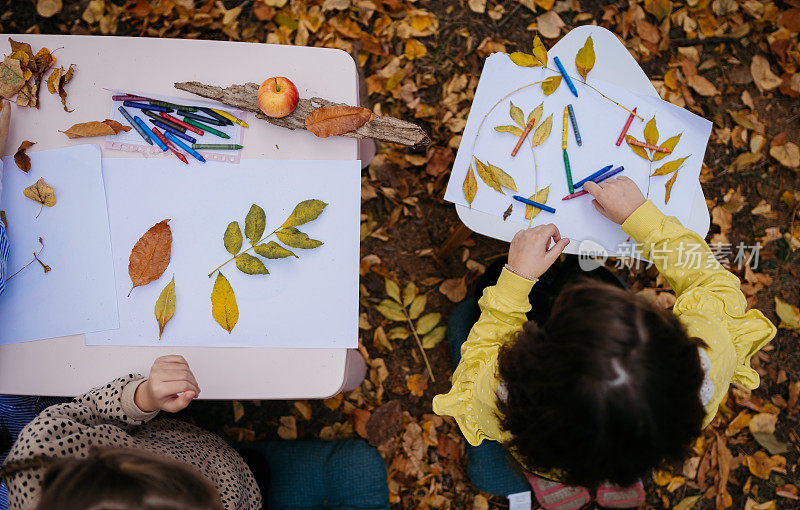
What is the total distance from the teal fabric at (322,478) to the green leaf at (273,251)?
64cm

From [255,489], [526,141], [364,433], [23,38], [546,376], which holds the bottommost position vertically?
[364,433]

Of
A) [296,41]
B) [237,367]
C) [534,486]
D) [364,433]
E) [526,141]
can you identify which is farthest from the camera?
[296,41]

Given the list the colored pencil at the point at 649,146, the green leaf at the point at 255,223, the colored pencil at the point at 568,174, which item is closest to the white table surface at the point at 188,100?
the green leaf at the point at 255,223

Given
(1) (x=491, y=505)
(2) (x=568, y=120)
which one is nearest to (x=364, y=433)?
(1) (x=491, y=505)

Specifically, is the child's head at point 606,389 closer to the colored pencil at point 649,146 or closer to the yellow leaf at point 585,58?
the colored pencil at point 649,146

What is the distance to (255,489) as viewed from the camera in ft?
3.83

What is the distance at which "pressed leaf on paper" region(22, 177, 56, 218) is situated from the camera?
3.36 feet

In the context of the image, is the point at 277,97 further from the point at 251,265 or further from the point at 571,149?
the point at 571,149

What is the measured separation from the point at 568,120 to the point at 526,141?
0.12 m

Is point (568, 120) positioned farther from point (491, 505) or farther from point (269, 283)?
point (491, 505)

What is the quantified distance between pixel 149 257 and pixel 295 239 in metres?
0.32

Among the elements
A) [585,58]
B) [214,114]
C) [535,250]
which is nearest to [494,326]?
[535,250]

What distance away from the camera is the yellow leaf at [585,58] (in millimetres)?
1188

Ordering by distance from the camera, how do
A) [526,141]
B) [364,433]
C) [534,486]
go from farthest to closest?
[364,433] < [534,486] < [526,141]
